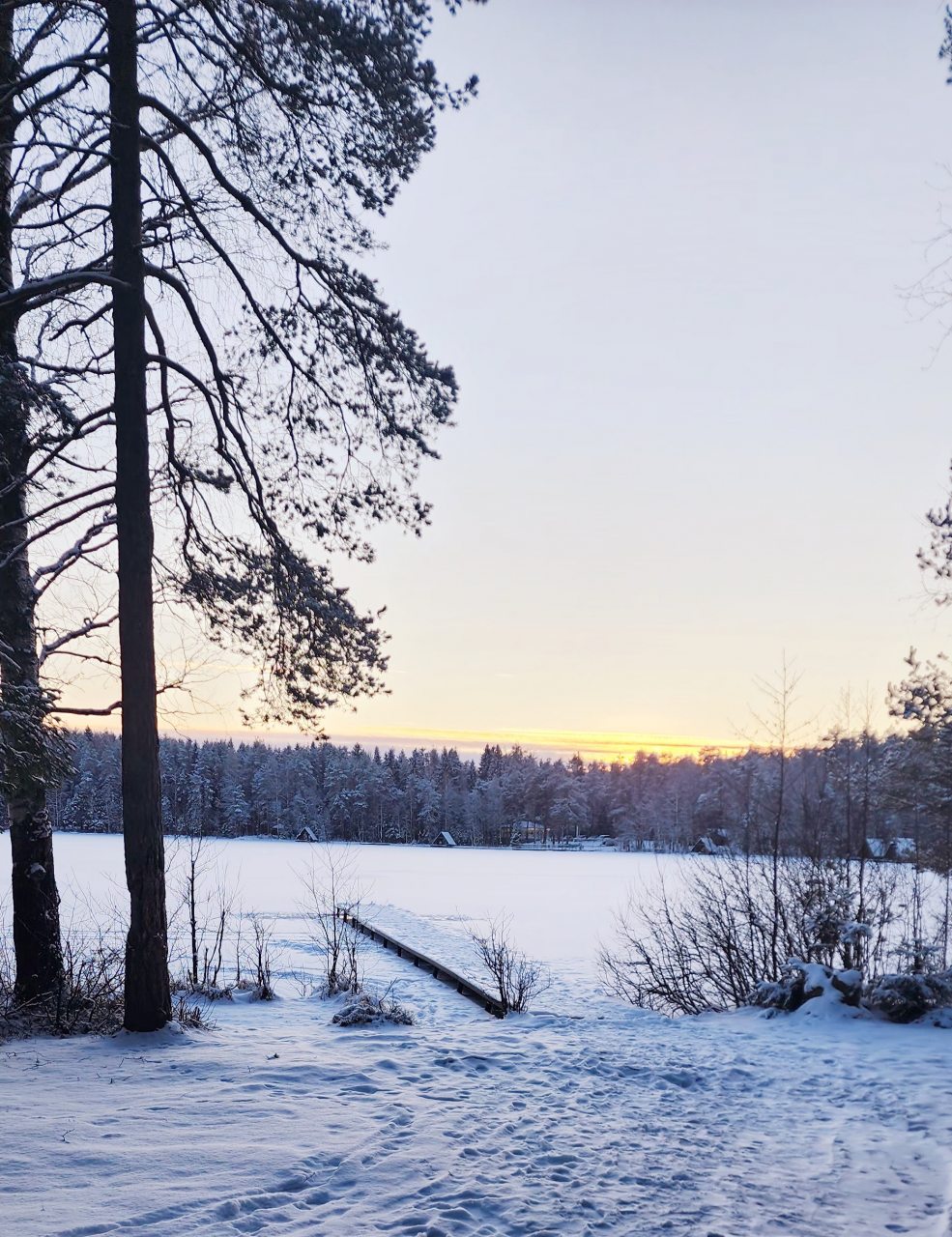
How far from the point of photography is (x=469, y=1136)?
→ 17.2 feet

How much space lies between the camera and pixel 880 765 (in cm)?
1499

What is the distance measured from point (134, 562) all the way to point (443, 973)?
9.74m

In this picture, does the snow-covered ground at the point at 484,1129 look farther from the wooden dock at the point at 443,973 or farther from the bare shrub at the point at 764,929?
the bare shrub at the point at 764,929

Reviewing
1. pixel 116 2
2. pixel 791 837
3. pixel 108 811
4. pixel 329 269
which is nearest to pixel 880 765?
pixel 791 837

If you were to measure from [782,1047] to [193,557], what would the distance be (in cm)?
768

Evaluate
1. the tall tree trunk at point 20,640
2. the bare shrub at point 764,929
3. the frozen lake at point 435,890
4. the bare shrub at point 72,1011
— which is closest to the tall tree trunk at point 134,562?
the bare shrub at point 72,1011

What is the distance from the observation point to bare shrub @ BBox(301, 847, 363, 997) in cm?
1142

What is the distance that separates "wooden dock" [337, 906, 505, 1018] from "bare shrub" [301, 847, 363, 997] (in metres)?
0.34

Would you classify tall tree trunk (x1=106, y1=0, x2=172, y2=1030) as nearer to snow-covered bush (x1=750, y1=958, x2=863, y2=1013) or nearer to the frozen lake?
the frozen lake

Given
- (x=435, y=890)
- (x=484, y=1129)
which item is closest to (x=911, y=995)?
(x=484, y=1129)

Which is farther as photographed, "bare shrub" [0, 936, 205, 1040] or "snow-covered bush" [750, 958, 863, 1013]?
"snow-covered bush" [750, 958, 863, 1013]

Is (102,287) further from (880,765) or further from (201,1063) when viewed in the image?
(880,765)

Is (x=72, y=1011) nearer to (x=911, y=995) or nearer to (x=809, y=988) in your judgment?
(x=809, y=988)

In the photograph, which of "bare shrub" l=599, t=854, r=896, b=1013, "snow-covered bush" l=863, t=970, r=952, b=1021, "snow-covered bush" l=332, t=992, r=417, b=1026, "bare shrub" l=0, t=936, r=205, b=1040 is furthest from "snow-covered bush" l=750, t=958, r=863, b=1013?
"bare shrub" l=0, t=936, r=205, b=1040
